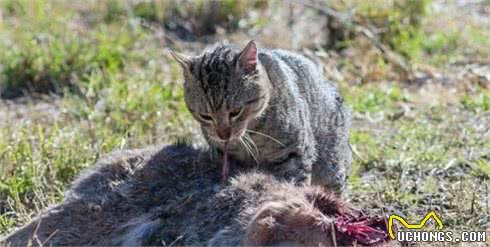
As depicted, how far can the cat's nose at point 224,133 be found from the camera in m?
5.54

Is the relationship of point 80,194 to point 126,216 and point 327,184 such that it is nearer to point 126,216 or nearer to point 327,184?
point 126,216

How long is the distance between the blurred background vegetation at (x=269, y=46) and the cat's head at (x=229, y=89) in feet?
2.62

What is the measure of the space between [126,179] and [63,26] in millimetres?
4661

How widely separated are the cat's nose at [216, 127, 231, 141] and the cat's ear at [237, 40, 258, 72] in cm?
35

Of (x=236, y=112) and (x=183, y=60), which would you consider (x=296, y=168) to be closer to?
(x=236, y=112)

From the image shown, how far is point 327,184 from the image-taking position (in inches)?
236

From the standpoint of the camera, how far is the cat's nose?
218 inches

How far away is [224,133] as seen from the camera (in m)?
5.57

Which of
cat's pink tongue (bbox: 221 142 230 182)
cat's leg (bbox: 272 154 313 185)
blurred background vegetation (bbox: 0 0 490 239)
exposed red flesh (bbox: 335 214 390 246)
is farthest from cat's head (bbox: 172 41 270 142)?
exposed red flesh (bbox: 335 214 390 246)

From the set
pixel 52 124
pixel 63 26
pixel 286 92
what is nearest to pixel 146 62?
pixel 63 26

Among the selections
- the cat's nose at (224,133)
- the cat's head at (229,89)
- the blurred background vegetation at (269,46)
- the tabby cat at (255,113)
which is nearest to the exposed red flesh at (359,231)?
the blurred background vegetation at (269,46)

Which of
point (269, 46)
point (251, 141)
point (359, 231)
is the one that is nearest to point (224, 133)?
point (251, 141)

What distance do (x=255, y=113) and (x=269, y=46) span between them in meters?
3.51

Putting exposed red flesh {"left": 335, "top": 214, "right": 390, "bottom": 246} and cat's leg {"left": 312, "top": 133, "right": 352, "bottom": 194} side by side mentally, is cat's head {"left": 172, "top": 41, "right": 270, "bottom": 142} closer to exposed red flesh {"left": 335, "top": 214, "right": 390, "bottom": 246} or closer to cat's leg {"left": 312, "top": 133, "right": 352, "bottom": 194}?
cat's leg {"left": 312, "top": 133, "right": 352, "bottom": 194}
